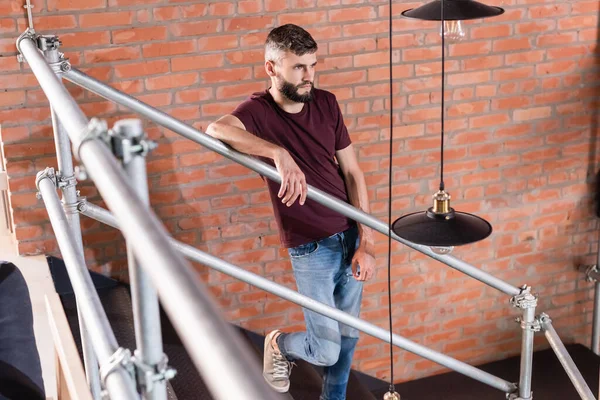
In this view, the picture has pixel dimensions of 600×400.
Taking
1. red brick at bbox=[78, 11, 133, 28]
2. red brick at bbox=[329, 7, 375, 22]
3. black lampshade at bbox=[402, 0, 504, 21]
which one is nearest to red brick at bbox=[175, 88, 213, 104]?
red brick at bbox=[78, 11, 133, 28]

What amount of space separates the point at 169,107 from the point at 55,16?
0.56 metres

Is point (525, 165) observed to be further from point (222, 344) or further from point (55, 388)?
point (222, 344)

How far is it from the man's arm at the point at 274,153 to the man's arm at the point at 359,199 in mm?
489

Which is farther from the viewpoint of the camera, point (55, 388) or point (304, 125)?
point (304, 125)

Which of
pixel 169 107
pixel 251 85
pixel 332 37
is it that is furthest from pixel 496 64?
pixel 169 107

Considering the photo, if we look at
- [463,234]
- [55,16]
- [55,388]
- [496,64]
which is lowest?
[55,388]

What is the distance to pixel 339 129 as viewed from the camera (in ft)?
9.14

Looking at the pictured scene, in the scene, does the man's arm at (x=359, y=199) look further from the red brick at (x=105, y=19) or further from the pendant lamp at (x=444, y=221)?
the red brick at (x=105, y=19)

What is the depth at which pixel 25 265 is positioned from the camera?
300cm

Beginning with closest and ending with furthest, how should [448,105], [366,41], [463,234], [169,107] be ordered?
[463,234] < [169,107] < [366,41] < [448,105]

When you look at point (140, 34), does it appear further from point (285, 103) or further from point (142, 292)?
point (142, 292)

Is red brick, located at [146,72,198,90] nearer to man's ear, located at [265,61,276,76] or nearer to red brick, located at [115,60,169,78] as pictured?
red brick, located at [115,60,169,78]

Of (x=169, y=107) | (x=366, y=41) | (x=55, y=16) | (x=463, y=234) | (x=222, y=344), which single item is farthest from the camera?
(x=366, y=41)

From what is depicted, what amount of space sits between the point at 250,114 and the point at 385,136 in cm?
115
